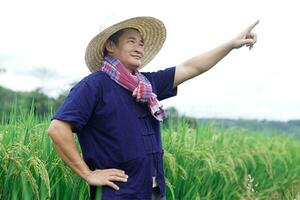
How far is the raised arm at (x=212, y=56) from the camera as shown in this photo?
12.8ft

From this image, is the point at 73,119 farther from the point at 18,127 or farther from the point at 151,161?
the point at 18,127

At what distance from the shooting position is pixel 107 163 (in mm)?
3215

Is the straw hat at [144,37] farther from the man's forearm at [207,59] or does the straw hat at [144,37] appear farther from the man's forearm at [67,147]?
the man's forearm at [67,147]

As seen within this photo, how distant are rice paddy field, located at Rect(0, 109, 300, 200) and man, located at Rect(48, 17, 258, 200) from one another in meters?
0.23

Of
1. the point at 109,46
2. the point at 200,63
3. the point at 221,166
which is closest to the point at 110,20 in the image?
the point at 109,46

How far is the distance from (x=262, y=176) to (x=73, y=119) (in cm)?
433


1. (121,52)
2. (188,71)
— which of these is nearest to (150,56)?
(188,71)

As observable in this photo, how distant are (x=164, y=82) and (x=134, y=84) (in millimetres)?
470

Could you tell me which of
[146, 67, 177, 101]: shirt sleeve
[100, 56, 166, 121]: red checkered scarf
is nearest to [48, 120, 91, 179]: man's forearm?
[100, 56, 166, 121]: red checkered scarf

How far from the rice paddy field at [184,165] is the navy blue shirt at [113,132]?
30cm

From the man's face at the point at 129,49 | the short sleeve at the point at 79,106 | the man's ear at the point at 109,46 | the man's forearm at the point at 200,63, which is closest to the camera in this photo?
the short sleeve at the point at 79,106

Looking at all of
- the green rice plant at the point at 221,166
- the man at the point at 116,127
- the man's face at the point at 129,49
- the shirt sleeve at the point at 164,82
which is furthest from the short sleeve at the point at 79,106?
the green rice plant at the point at 221,166

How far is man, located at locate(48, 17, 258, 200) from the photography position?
10.3 ft

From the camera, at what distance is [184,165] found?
4.86 m
